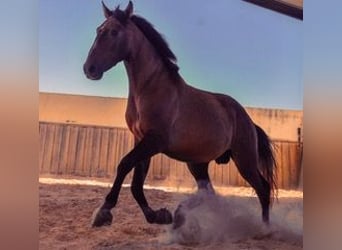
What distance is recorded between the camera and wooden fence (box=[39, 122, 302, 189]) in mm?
1768

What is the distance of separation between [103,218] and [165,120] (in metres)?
0.42

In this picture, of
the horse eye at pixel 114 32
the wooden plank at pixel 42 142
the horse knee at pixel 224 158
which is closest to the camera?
the wooden plank at pixel 42 142

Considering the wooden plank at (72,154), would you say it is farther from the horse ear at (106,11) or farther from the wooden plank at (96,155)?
the horse ear at (106,11)

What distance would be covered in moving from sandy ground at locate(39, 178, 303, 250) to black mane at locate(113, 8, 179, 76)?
468 millimetres

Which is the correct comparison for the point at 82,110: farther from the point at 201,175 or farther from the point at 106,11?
the point at 201,175

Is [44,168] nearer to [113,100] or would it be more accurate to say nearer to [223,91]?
[113,100]

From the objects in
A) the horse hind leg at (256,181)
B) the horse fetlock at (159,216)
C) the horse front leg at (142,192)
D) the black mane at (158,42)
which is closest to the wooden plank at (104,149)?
the horse front leg at (142,192)

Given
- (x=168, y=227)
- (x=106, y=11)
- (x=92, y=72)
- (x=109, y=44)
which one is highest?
(x=106, y=11)

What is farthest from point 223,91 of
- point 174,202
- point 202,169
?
point 174,202

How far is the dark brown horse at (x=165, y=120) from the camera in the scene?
1847mm

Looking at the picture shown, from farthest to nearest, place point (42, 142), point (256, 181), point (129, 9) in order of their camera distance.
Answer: point (256, 181)
point (129, 9)
point (42, 142)

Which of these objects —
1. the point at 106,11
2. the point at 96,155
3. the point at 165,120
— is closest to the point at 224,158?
the point at 165,120

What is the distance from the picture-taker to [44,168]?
1.75 metres

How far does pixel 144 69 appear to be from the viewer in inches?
74.7
